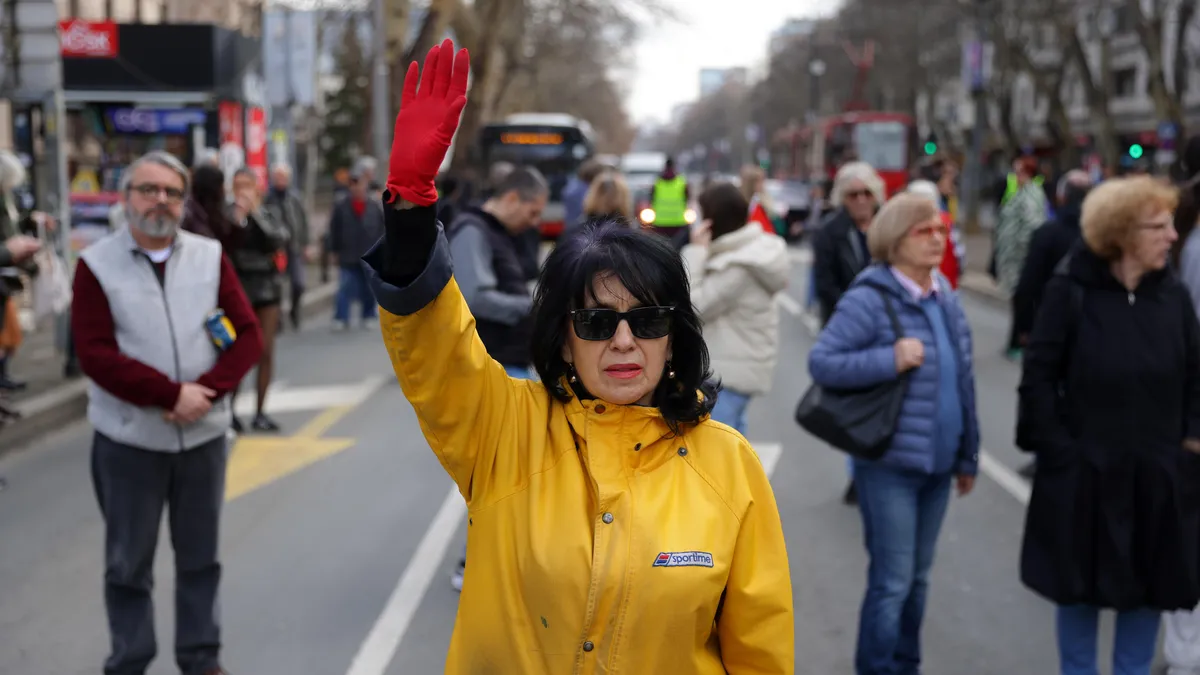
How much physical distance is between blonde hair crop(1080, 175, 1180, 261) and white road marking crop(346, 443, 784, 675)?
164cm

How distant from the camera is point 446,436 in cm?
254

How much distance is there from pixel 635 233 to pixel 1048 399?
2.43 meters

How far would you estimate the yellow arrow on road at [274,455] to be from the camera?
8.59 metres

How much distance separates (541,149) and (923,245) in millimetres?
25911

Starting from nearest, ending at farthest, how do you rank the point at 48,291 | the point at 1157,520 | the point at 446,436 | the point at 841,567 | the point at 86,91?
the point at 446,436, the point at 1157,520, the point at 841,567, the point at 48,291, the point at 86,91

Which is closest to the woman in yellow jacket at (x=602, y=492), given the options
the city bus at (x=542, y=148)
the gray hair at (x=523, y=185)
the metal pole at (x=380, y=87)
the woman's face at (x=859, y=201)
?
the gray hair at (x=523, y=185)

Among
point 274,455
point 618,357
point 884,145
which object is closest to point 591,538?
point 618,357

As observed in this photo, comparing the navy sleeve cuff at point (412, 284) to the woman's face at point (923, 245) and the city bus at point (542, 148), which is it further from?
the city bus at point (542, 148)

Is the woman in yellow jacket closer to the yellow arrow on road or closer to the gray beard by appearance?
the gray beard

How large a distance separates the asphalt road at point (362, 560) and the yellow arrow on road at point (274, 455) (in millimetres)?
23

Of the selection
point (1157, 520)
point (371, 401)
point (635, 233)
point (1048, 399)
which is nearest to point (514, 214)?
point (1048, 399)

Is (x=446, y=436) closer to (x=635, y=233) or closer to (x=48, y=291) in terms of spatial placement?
(x=635, y=233)

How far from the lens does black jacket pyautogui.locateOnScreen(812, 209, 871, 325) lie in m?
7.92

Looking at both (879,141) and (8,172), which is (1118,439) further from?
(879,141)
